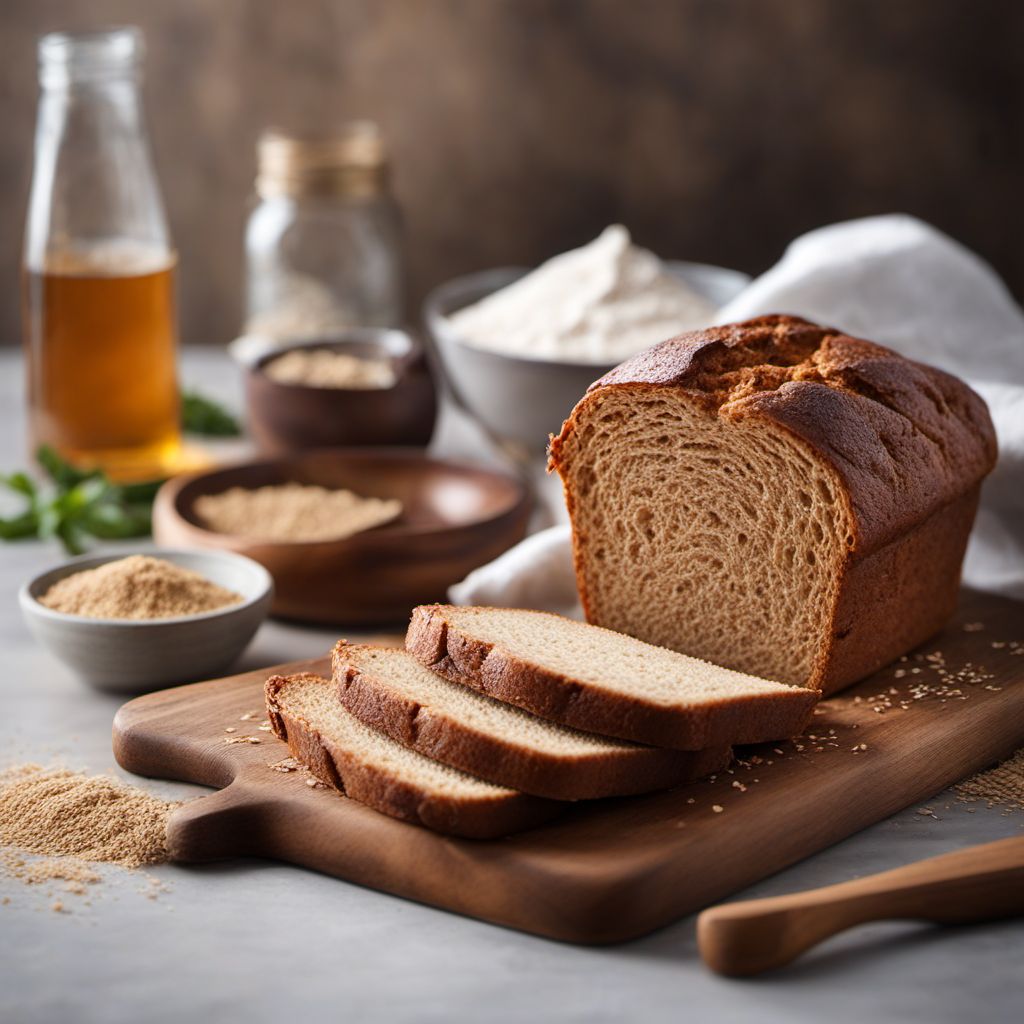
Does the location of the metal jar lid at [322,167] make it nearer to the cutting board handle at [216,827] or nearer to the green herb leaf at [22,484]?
the green herb leaf at [22,484]

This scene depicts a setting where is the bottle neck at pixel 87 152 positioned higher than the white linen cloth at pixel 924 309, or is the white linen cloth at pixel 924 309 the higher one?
the bottle neck at pixel 87 152

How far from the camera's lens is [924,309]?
10.7 feet

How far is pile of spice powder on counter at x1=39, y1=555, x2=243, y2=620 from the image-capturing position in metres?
2.54

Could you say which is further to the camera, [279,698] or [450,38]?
[450,38]

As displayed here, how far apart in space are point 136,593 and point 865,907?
1373mm

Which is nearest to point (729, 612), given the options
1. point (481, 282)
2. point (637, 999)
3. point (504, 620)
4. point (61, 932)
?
point (504, 620)

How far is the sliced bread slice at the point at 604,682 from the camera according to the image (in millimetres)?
1998

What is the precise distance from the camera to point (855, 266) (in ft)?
10.6

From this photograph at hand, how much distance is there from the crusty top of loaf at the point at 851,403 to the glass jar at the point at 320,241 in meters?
1.71

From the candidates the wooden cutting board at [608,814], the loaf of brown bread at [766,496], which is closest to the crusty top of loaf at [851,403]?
the loaf of brown bread at [766,496]

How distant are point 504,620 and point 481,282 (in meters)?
1.89

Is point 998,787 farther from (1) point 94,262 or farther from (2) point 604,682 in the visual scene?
(1) point 94,262

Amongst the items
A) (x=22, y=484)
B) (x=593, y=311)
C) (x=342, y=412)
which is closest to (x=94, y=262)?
(x=22, y=484)

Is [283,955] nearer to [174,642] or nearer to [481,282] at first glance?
[174,642]
